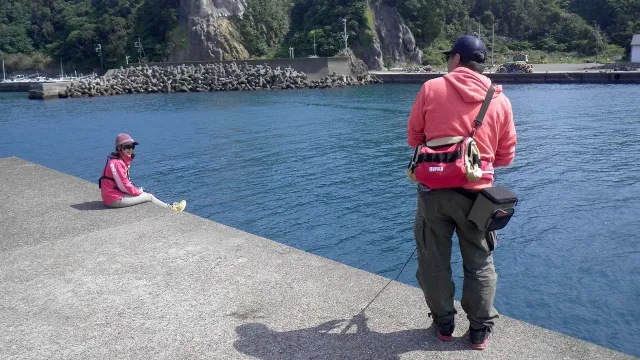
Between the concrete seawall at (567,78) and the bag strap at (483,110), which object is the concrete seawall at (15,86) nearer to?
the concrete seawall at (567,78)

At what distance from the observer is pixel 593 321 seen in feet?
25.0

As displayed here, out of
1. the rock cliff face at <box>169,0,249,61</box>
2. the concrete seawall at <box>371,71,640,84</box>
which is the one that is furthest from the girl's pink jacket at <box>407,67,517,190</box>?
the rock cliff face at <box>169,0,249,61</box>

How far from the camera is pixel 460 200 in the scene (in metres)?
3.53

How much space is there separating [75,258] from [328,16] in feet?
252

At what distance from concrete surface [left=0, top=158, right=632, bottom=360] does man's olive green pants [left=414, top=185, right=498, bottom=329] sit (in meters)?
0.27

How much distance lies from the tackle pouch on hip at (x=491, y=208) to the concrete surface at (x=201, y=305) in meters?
0.82

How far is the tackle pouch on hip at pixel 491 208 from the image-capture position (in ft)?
11.2

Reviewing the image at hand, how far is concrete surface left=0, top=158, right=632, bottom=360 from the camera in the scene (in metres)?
3.77

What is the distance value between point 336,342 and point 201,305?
3.92 ft

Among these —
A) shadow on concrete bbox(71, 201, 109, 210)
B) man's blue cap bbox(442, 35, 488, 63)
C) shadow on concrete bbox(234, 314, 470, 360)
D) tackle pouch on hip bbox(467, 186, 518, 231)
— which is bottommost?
shadow on concrete bbox(234, 314, 470, 360)

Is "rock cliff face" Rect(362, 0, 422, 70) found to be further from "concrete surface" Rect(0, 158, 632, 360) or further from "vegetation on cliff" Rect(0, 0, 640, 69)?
"concrete surface" Rect(0, 158, 632, 360)

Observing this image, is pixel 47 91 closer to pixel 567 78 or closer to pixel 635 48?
pixel 567 78

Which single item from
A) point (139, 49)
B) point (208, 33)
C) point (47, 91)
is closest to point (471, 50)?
point (47, 91)

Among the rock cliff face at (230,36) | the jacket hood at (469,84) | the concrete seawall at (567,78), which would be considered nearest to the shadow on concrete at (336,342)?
the jacket hood at (469,84)
